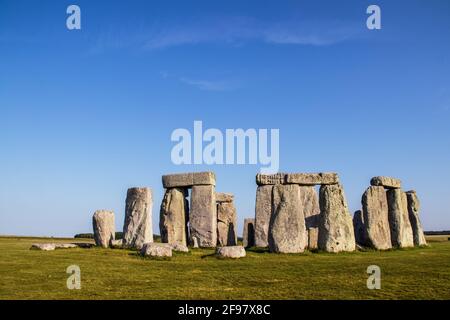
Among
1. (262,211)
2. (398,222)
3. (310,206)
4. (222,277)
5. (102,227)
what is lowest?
(222,277)

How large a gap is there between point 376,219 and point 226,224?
7723 mm

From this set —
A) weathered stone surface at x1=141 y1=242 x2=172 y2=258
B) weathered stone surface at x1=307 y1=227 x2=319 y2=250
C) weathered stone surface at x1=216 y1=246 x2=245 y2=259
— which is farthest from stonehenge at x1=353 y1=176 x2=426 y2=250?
weathered stone surface at x1=141 y1=242 x2=172 y2=258

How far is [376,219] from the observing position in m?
19.7

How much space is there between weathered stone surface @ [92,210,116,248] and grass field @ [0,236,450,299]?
13.4ft

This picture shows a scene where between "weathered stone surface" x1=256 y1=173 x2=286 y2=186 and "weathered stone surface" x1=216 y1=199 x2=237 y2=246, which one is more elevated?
"weathered stone surface" x1=256 y1=173 x2=286 y2=186

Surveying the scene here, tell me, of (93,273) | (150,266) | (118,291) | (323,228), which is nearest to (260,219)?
(323,228)

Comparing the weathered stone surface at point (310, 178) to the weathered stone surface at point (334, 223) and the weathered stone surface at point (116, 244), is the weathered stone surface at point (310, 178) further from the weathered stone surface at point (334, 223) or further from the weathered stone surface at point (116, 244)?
the weathered stone surface at point (116, 244)

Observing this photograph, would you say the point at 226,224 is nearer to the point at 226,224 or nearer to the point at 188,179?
the point at 226,224

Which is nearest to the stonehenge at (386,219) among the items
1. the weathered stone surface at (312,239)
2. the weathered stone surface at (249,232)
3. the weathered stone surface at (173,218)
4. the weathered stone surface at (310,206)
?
the weathered stone surface at (312,239)

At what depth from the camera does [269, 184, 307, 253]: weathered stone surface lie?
16.8m

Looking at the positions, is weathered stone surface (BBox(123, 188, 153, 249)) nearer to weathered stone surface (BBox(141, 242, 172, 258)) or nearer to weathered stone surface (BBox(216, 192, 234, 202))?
weathered stone surface (BBox(141, 242, 172, 258))

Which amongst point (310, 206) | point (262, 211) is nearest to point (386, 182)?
point (310, 206)

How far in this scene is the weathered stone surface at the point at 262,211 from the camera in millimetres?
22000
